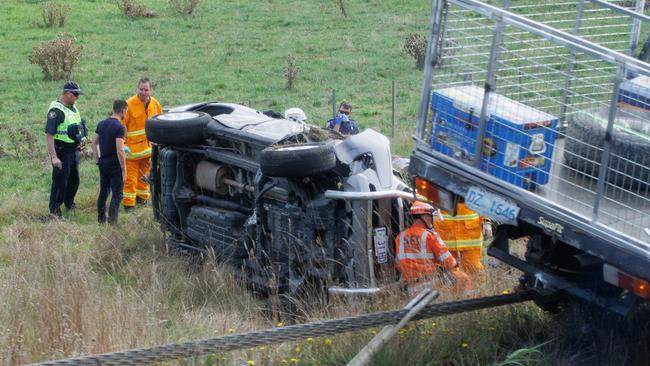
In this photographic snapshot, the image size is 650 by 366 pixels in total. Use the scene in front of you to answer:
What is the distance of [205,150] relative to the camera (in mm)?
9211

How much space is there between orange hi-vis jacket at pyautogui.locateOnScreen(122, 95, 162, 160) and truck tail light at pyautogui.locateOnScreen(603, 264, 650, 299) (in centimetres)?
822

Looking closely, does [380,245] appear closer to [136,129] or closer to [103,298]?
Answer: [103,298]

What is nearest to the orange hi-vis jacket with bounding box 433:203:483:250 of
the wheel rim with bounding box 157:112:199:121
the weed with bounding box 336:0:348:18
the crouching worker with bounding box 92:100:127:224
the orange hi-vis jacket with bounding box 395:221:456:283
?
the orange hi-vis jacket with bounding box 395:221:456:283

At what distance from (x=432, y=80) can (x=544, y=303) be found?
1551 millimetres

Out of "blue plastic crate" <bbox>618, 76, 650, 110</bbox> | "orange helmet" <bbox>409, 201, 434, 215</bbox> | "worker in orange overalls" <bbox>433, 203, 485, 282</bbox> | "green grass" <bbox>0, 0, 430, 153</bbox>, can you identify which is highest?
"blue plastic crate" <bbox>618, 76, 650, 110</bbox>

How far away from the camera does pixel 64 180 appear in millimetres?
11922

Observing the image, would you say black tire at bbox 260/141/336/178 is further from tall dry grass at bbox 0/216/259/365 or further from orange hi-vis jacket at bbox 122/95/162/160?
orange hi-vis jacket at bbox 122/95/162/160

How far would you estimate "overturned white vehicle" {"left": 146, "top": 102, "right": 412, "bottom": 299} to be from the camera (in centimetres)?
751

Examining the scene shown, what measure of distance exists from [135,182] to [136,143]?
1.65 feet

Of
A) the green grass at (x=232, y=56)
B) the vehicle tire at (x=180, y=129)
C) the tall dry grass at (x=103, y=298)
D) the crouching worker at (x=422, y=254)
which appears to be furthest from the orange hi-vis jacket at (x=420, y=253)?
the green grass at (x=232, y=56)

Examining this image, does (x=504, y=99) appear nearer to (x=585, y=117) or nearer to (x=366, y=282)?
(x=585, y=117)

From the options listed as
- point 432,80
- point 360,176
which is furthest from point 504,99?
→ point 360,176

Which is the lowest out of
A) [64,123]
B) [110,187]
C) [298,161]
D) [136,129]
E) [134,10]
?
[134,10]

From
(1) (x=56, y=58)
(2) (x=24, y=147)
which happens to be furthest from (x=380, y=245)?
(1) (x=56, y=58)
